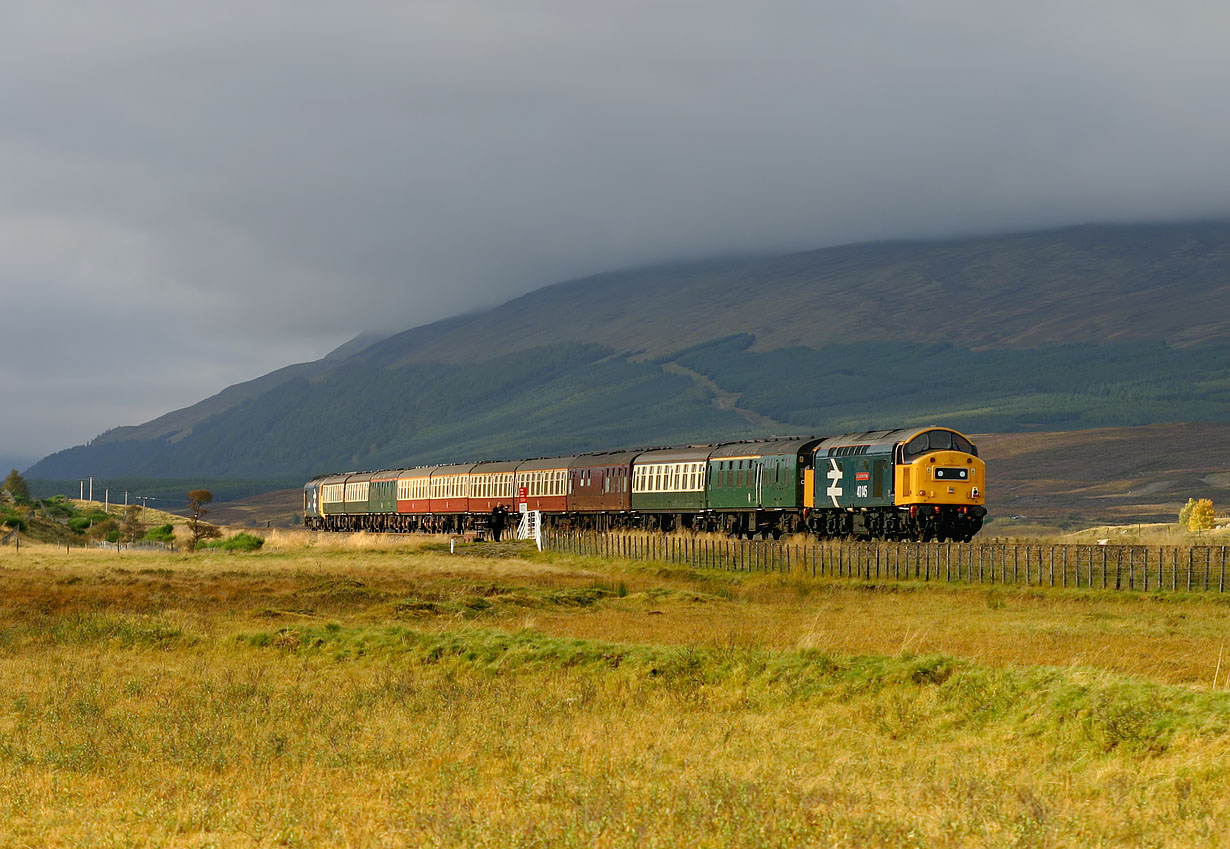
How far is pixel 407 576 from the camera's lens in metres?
54.9

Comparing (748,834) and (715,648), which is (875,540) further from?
(748,834)

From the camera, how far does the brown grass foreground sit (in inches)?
571

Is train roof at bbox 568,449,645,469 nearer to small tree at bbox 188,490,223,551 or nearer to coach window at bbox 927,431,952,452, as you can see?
small tree at bbox 188,490,223,551

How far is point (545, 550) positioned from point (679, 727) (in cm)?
5511

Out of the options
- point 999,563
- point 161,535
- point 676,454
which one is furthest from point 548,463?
point 999,563

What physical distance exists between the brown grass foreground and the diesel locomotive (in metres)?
18.0

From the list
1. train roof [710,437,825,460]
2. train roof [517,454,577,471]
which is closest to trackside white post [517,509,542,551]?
train roof [517,454,577,471]

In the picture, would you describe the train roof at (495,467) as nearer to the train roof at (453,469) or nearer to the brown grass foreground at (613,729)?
the train roof at (453,469)

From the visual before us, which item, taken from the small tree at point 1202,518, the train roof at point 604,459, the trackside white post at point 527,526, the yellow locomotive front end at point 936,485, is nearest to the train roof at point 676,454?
the train roof at point 604,459

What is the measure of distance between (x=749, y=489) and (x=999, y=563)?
1959 centimetres

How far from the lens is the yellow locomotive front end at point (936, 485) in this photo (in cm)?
5544

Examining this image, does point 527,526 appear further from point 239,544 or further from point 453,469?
point 453,469

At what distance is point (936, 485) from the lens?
55.7m

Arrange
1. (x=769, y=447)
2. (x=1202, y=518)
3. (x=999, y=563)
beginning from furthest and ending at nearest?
(x=1202, y=518) → (x=769, y=447) → (x=999, y=563)
